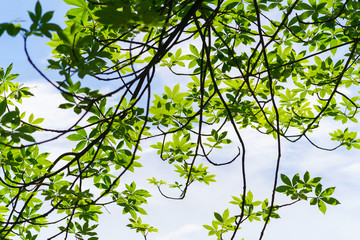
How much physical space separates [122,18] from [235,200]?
2.05m

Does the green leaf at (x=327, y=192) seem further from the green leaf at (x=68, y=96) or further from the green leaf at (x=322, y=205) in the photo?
the green leaf at (x=68, y=96)

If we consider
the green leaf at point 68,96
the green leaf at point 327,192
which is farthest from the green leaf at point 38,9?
the green leaf at point 327,192

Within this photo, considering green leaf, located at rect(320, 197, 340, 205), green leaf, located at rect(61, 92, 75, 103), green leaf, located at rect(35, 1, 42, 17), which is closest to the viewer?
green leaf, located at rect(35, 1, 42, 17)

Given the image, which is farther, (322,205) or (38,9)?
(322,205)

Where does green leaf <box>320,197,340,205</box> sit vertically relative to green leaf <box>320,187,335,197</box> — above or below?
below

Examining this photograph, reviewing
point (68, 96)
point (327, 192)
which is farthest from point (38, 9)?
point (327, 192)

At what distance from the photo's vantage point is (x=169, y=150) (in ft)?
11.1

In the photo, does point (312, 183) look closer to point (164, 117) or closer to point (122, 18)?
point (164, 117)

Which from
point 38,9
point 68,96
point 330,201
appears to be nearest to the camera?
point 38,9

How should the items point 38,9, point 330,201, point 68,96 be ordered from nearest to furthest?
point 38,9, point 68,96, point 330,201

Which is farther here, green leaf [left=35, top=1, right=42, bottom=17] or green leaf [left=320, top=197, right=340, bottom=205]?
green leaf [left=320, top=197, right=340, bottom=205]

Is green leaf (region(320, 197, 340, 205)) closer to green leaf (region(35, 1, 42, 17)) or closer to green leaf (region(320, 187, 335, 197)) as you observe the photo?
green leaf (region(320, 187, 335, 197))

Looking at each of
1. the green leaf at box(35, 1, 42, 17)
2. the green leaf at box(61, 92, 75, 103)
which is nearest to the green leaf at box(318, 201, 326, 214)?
the green leaf at box(61, 92, 75, 103)

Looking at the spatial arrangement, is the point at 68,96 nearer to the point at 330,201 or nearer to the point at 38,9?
the point at 38,9
